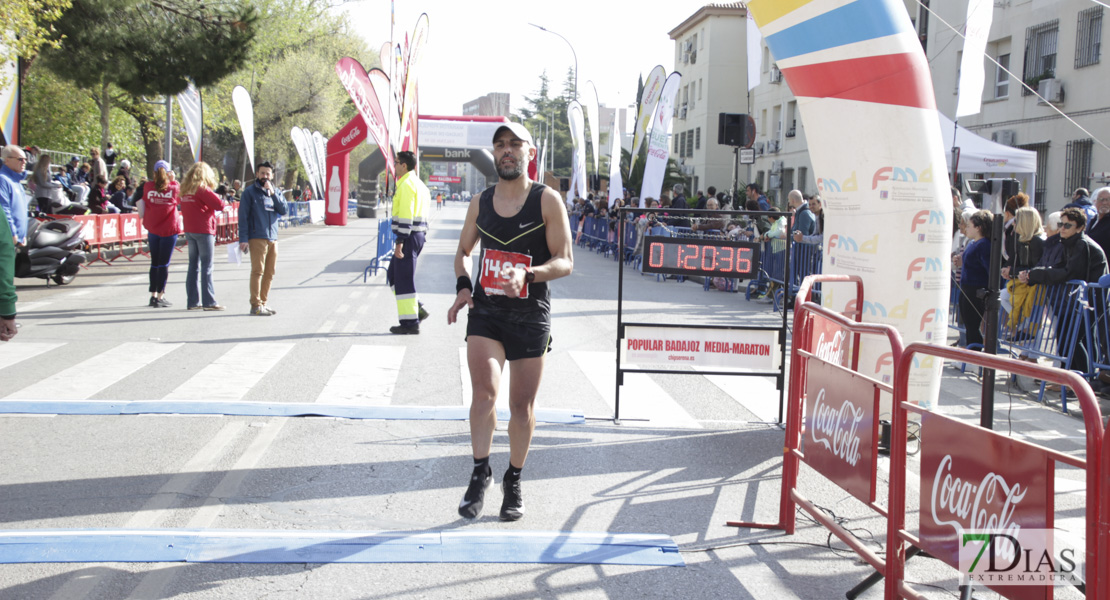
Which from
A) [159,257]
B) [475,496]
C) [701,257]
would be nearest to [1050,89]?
[701,257]

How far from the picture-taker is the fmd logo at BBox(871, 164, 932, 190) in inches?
255

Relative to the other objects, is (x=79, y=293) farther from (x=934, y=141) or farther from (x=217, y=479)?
(x=934, y=141)

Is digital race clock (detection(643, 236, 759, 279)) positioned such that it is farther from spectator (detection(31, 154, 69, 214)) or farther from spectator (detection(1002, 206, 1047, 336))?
spectator (detection(31, 154, 69, 214))

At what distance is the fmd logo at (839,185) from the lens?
6684 millimetres

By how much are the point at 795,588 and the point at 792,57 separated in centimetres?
427

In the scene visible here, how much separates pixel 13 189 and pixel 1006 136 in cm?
2577

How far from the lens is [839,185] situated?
682 centimetres

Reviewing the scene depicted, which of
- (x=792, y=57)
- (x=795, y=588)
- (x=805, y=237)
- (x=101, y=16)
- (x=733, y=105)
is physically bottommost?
(x=795, y=588)

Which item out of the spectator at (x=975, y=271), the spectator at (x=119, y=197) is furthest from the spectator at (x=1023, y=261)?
the spectator at (x=119, y=197)

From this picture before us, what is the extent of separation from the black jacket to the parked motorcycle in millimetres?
13414

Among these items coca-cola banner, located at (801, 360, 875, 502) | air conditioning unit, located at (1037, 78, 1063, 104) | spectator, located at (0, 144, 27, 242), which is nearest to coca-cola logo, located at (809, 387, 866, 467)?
coca-cola banner, located at (801, 360, 875, 502)

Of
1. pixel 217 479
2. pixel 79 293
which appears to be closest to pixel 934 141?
pixel 217 479

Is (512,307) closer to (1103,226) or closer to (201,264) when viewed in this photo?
(1103,226)

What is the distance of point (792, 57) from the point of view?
22.6 feet
